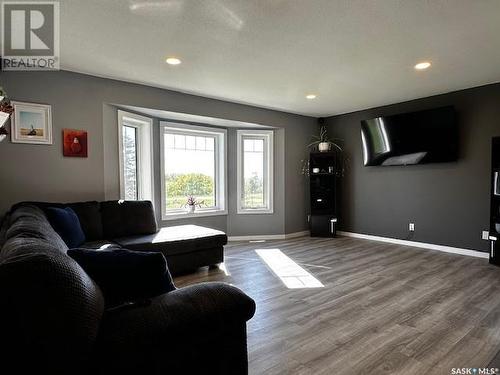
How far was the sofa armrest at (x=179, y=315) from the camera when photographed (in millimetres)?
1007

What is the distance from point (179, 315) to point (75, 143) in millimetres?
3159

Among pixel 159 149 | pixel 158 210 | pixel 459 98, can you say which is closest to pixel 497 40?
pixel 459 98

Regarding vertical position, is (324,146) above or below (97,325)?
above

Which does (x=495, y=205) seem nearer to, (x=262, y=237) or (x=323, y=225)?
(x=323, y=225)

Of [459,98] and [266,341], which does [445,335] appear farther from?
[459,98]

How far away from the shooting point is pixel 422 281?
10.4ft

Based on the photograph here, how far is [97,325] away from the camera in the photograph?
953 millimetres

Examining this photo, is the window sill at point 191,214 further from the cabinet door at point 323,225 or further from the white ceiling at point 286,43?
the white ceiling at point 286,43

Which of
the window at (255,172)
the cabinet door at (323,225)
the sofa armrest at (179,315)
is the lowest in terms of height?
the cabinet door at (323,225)

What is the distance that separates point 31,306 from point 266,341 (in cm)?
161

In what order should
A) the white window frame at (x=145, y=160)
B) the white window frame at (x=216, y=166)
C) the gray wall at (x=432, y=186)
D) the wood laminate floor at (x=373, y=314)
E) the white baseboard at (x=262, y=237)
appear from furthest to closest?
the white baseboard at (x=262, y=237)
the white window frame at (x=216, y=166)
the white window frame at (x=145, y=160)
the gray wall at (x=432, y=186)
the wood laminate floor at (x=373, y=314)
